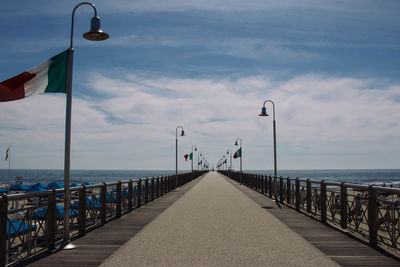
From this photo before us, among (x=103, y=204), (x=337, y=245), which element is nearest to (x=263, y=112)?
(x=103, y=204)

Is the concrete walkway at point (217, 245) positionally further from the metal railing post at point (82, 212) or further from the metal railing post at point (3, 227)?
the metal railing post at point (3, 227)

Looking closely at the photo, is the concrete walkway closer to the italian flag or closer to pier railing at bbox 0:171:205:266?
pier railing at bbox 0:171:205:266

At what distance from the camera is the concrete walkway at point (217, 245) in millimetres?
6832

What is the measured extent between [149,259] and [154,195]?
14408 millimetres

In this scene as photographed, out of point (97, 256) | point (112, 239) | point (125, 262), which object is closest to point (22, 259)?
point (97, 256)

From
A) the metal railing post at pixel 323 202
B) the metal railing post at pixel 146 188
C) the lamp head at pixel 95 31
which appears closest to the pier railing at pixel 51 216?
the metal railing post at pixel 146 188

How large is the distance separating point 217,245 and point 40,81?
5.45 metres

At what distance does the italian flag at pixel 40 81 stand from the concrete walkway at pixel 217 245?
4.06m

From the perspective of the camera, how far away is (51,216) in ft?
26.4

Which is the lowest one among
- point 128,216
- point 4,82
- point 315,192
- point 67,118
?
point 128,216

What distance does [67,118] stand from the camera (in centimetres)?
913

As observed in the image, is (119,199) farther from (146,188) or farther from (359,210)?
(359,210)

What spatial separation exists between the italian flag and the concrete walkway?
4059 mm

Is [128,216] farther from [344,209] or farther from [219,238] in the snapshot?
[344,209]
